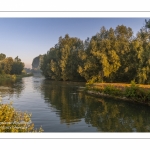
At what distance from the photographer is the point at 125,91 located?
1803 cm

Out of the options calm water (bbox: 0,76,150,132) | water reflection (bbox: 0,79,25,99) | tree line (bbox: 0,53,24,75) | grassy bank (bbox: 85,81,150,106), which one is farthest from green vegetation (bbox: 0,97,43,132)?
grassy bank (bbox: 85,81,150,106)

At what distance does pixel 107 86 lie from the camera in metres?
20.3

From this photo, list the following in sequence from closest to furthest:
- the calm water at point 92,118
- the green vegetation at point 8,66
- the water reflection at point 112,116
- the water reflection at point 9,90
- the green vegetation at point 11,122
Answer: the green vegetation at point 11,122 → the calm water at point 92,118 → the water reflection at point 112,116 → the green vegetation at point 8,66 → the water reflection at point 9,90

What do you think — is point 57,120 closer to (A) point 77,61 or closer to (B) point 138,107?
(B) point 138,107

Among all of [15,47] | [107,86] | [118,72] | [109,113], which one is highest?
[15,47]

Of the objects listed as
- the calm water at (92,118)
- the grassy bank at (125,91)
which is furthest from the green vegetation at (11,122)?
the grassy bank at (125,91)

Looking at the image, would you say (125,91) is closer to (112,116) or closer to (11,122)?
(112,116)

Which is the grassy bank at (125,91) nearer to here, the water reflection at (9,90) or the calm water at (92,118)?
the calm water at (92,118)

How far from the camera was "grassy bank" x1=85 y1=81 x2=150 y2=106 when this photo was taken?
16053 millimetres

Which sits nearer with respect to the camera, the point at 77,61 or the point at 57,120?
the point at 57,120

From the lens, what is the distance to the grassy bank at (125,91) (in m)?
16.1
